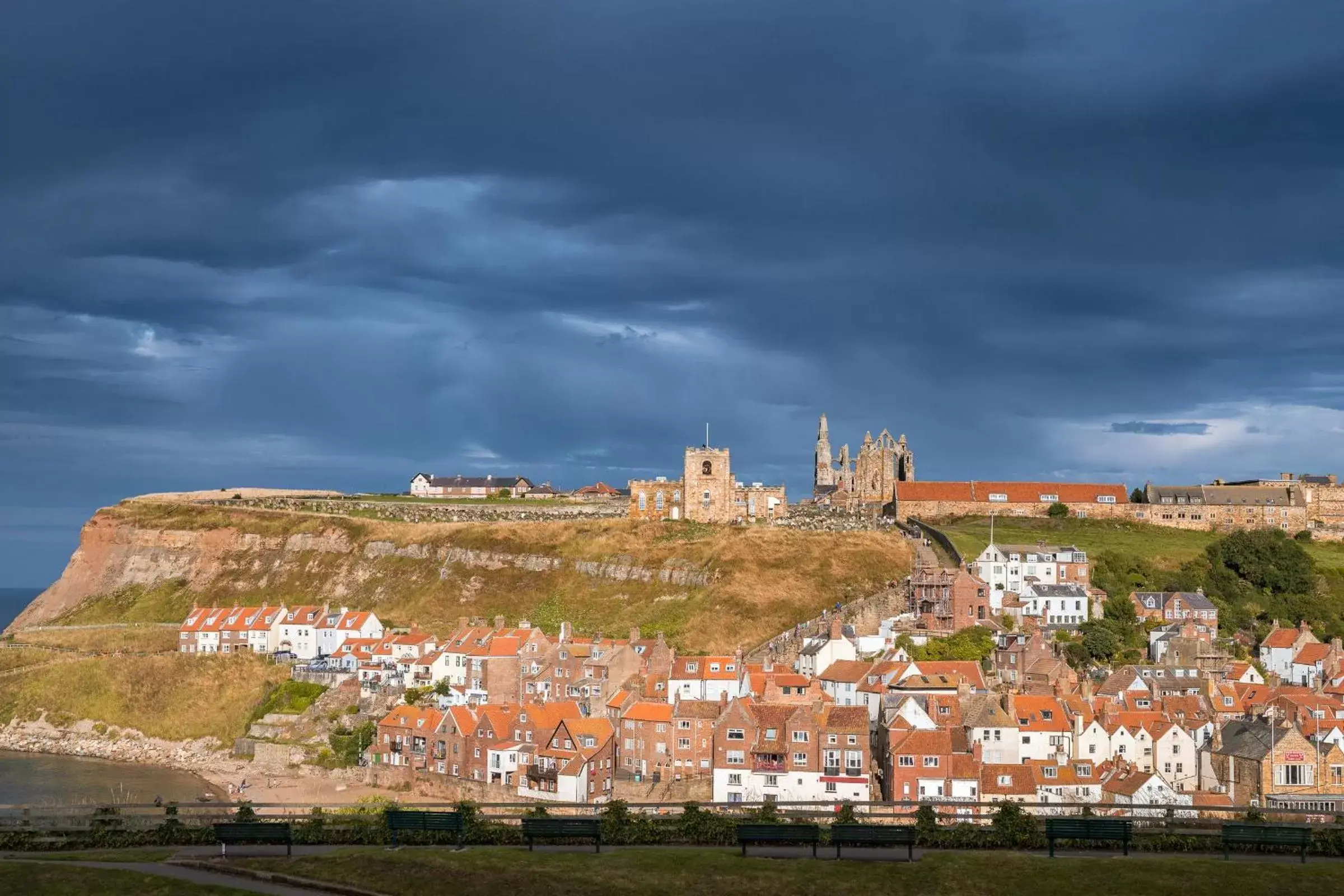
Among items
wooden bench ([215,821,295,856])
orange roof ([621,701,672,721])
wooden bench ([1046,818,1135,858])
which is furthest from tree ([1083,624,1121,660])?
wooden bench ([215,821,295,856])

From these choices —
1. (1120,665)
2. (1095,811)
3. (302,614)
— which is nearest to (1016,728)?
(1095,811)

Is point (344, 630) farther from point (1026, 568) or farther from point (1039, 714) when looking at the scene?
point (1039, 714)

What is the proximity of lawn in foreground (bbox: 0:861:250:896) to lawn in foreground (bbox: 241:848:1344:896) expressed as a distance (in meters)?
2.26

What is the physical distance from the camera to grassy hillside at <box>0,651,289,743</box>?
93625 mm

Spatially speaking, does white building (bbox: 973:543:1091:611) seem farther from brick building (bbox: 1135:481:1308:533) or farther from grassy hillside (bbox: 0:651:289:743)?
grassy hillside (bbox: 0:651:289:743)

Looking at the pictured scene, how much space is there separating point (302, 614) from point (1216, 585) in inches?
3026

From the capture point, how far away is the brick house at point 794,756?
61.4 m

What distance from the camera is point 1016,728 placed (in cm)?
6312

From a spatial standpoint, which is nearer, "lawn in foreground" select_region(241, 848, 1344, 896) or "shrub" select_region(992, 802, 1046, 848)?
"lawn in foreground" select_region(241, 848, 1344, 896)

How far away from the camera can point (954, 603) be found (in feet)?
290

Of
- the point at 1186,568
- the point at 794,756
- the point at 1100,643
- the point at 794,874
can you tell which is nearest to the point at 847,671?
the point at 794,756

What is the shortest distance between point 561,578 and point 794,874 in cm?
8507

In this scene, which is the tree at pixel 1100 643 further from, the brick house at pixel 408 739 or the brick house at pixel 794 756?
the brick house at pixel 408 739

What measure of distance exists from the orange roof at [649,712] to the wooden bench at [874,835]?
110ft
